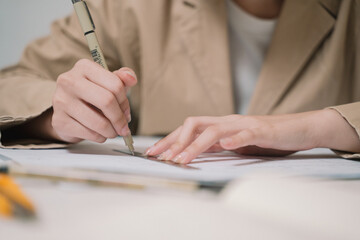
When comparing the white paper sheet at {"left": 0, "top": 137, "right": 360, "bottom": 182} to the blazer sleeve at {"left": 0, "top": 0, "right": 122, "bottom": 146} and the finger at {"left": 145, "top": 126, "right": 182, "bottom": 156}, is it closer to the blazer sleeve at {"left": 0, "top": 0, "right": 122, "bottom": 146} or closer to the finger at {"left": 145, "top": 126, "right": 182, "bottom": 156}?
the finger at {"left": 145, "top": 126, "right": 182, "bottom": 156}

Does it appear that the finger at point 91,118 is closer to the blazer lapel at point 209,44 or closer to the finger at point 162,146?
the finger at point 162,146

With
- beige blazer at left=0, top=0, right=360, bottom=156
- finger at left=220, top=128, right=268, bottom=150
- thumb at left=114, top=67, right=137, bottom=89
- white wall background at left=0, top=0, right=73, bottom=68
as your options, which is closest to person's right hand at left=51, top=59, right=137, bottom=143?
thumb at left=114, top=67, right=137, bottom=89

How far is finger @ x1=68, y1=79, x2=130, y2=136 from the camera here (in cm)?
33

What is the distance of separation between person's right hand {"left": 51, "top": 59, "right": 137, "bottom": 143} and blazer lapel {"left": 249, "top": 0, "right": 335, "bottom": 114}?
1.05 feet

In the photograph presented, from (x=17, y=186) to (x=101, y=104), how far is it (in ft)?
0.62

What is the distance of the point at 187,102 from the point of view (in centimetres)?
63

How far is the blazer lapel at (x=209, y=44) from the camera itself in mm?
610

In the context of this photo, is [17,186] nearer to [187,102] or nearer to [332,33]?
[187,102]

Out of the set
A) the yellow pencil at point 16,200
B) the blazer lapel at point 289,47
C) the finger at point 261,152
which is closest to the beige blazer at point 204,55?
the blazer lapel at point 289,47

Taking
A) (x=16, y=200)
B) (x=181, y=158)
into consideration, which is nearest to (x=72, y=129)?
(x=181, y=158)

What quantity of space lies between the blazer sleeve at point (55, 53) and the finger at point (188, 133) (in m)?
0.21

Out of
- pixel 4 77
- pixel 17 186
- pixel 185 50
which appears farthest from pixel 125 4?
pixel 17 186

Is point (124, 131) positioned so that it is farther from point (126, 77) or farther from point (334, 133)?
point (334, 133)

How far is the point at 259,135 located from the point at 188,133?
70 mm
